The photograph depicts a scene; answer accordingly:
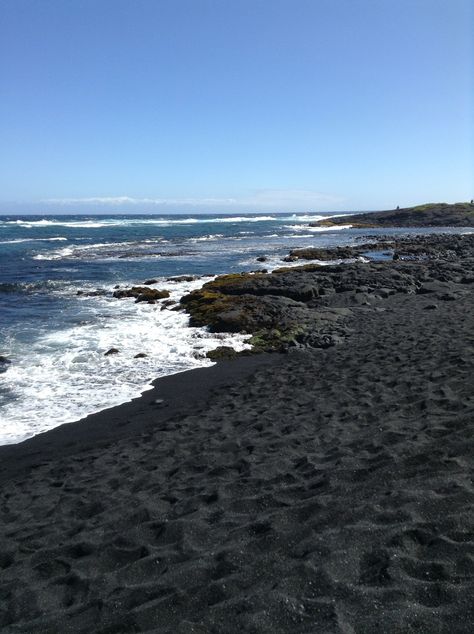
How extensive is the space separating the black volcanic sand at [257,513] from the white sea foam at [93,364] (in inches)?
33.9

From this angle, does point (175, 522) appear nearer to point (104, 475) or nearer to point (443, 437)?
point (104, 475)

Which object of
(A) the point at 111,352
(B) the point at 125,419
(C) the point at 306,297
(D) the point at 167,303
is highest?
(C) the point at 306,297

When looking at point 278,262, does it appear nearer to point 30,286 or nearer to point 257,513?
point 30,286

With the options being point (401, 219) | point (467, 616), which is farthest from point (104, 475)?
point (401, 219)

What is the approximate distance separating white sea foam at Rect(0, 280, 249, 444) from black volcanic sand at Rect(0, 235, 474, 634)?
862 mm

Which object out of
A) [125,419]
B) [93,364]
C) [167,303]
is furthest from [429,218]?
[125,419]

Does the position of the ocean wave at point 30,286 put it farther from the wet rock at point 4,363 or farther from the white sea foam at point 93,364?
the wet rock at point 4,363

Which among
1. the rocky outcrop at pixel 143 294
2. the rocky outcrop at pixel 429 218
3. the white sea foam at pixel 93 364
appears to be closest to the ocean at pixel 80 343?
the white sea foam at pixel 93 364

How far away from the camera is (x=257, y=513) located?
538 cm

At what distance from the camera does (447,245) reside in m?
43.6

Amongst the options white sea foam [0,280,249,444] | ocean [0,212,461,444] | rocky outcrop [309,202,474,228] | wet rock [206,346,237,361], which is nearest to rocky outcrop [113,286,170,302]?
ocean [0,212,461,444]

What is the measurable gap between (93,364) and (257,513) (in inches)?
348

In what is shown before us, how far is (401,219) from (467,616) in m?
101

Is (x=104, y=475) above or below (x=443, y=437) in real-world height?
below
